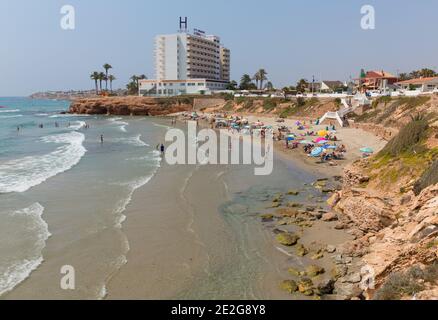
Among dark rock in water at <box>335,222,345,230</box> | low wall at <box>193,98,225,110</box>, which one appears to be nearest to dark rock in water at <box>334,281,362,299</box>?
dark rock in water at <box>335,222,345,230</box>

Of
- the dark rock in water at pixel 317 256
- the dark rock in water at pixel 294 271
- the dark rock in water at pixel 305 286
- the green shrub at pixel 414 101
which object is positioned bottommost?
the dark rock in water at pixel 294 271

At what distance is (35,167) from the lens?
31375 mm

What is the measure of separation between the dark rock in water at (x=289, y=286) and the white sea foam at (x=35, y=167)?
18.4m

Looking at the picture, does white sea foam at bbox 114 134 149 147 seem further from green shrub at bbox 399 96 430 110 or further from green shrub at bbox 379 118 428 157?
green shrub at bbox 379 118 428 157

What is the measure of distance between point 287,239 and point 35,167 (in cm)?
2415

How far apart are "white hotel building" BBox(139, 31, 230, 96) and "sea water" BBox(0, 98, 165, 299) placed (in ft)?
270

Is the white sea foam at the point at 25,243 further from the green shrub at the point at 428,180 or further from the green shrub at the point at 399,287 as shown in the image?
the green shrub at the point at 428,180

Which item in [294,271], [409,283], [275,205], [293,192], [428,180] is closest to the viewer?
[409,283]

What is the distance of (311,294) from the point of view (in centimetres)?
1130

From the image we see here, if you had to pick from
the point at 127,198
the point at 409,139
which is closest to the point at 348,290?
the point at 409,139

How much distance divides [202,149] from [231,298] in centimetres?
3114

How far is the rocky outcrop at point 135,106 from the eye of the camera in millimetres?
103287

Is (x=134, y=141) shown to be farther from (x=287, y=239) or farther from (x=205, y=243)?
(x=287, y=239)

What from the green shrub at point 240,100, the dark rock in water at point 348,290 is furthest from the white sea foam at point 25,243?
the green shrub at point 240,100
